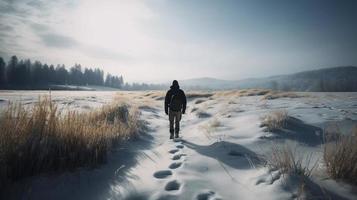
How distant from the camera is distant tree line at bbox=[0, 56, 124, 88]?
65.9 metres

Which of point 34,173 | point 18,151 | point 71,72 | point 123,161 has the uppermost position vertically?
point 71,72

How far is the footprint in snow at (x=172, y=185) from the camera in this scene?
3.05 m

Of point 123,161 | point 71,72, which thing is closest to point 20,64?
point 71,72

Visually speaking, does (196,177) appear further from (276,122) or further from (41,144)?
(276,122)

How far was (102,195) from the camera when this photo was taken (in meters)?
2.81

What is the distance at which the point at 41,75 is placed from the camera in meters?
76.6

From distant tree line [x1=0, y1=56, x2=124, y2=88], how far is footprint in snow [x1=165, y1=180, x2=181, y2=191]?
78.4 m

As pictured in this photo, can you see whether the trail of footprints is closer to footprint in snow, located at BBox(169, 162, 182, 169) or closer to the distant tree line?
footprint in snow, located at BBox(169, 162, 182, 169)

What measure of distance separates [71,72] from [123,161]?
4127 inches

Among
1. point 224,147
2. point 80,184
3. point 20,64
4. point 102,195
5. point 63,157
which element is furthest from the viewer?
point 20,64

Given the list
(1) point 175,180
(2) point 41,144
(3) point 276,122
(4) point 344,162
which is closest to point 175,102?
(3) point 276,122

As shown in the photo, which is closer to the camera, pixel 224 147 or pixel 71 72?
pixel 224 147

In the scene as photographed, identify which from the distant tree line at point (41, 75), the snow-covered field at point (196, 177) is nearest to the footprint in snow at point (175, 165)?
the snow-covered field at point (196, 177)

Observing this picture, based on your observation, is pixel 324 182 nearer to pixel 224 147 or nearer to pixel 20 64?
pixel 224 147
